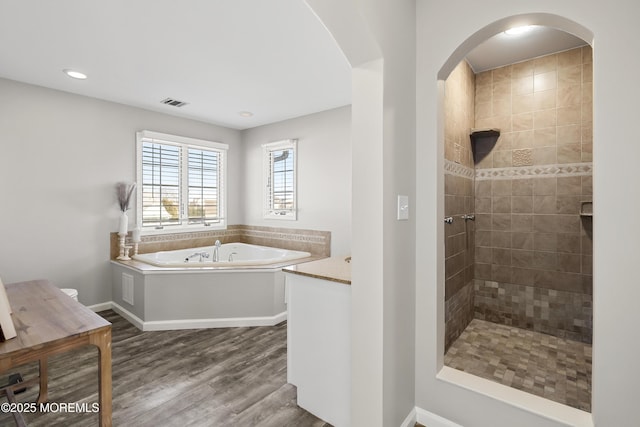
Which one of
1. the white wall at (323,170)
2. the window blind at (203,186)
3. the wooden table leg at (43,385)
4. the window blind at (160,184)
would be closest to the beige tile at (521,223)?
the white wall at (323,170)

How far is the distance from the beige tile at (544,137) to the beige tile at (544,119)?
0.12 feet

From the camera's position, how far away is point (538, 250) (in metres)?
2.87

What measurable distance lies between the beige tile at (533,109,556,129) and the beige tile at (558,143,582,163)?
218mm

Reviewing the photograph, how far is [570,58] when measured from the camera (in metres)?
2.65

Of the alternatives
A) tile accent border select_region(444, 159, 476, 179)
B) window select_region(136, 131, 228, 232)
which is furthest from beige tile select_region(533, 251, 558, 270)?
window select_region(136, 131, 228, 232)

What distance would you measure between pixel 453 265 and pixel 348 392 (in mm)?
1417

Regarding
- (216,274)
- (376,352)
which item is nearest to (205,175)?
(216,274)

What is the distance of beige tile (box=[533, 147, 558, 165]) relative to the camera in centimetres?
276

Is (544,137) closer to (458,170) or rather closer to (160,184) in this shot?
(458,170)

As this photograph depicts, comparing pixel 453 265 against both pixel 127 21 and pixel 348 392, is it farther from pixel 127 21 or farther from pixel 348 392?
pixel 127 21

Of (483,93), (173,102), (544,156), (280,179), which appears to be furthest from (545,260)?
(173,102)

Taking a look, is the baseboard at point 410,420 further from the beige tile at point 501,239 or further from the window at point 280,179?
the window at point 280,179

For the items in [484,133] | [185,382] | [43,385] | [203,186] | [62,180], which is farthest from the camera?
[203,186]

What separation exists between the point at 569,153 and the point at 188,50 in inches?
130
